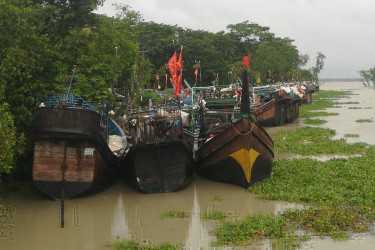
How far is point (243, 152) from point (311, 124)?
18.7m

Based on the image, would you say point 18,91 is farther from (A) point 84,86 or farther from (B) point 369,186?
(B) point 369,186

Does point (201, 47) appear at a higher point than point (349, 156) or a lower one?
higher

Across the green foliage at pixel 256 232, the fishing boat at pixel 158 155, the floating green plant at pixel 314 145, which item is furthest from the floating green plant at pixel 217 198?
the floating green plant at pixel 314 145

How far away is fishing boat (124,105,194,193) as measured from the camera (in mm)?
12469

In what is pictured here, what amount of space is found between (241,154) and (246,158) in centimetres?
23

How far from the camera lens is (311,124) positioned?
29781 mm

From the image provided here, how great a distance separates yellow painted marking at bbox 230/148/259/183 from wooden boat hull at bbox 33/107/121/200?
4.28 m

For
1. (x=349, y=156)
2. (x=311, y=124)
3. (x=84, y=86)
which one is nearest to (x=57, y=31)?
(x=84, y=86)

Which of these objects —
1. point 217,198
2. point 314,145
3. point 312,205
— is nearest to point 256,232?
point 312,205

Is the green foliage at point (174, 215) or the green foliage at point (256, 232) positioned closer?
the green foliage at point (256, 232)

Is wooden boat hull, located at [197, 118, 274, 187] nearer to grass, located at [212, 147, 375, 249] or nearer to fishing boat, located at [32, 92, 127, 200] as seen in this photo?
grass, located at [212, 147, 375, 249]

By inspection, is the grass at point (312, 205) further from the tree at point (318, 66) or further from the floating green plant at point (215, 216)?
the tree at point (318, 66)

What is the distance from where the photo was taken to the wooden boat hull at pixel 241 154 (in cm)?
1243

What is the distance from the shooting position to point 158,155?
1260 cm
